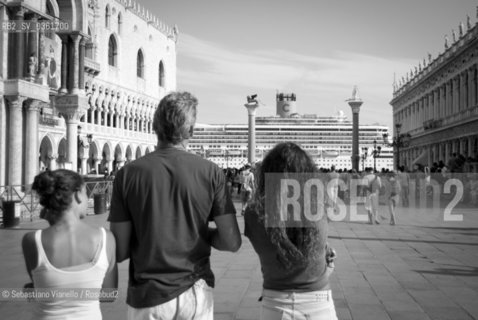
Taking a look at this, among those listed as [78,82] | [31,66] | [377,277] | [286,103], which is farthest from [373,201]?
[286,103]

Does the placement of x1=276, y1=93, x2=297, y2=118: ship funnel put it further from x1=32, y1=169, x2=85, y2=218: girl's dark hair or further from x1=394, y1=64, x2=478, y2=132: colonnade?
x1=32, y1=169, x2=85, y2=218: girl's dark hair

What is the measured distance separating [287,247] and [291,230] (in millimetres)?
86

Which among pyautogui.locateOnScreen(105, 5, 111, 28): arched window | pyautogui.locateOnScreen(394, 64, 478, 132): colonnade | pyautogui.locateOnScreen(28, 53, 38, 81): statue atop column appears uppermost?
pyautogui.locateOnScreen(105, 5, 111, 28): arched window

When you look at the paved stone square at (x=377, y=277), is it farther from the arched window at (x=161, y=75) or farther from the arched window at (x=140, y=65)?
the arched window at (x=161, y=75)

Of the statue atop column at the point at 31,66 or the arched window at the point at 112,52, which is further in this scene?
the arched window at the point at 112,52

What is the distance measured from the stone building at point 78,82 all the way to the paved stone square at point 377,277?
5.90 m

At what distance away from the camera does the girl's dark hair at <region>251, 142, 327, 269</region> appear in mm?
2527

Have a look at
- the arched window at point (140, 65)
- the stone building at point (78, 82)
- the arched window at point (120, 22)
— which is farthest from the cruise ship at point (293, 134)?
the arched window at point (120, 22)

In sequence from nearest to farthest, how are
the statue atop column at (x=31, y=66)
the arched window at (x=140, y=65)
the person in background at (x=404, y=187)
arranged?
the statue atop column at (x=31, y=66) → the person in background at (x=404, y=187) → the arched window at (x=140, y=65)

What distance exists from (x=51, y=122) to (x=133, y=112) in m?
18.0

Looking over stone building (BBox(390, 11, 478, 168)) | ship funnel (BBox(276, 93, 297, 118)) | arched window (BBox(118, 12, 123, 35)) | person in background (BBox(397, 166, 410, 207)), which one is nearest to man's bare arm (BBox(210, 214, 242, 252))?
person in background (BBox(397, 166, 410, 207))

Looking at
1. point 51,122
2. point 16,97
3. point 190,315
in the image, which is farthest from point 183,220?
point 51,122

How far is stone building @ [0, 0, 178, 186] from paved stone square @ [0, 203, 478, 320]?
5.90 meters

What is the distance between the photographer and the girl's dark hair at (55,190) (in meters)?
2.39
